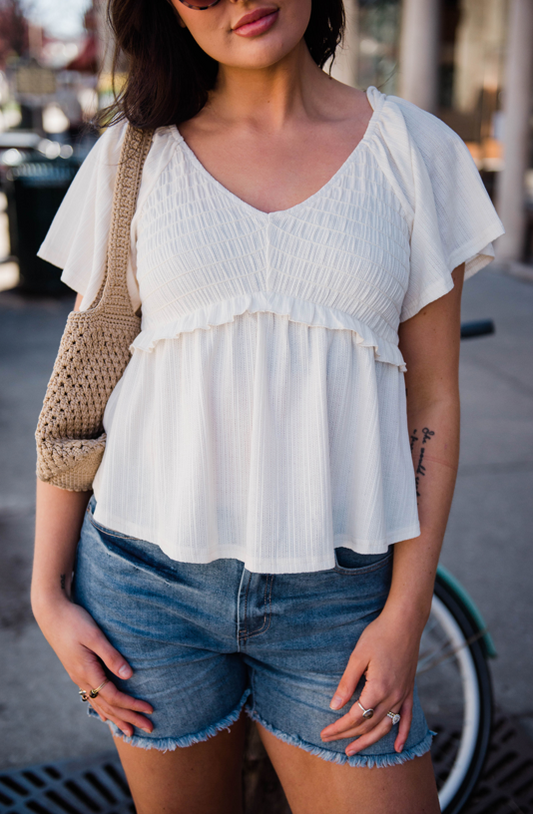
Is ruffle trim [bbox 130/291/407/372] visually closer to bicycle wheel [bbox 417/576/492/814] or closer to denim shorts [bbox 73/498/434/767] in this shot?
denim shorts [bbox 73/498/434/767]

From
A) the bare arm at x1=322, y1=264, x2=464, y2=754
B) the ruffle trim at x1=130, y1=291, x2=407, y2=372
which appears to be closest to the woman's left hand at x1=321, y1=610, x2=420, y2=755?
the bare arm at x1=322, y1=264, x2=464, y2=754

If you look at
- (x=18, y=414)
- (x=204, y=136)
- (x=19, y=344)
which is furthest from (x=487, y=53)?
(x=204, y=136)

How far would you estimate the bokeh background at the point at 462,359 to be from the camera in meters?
2.69

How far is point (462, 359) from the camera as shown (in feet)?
20.1

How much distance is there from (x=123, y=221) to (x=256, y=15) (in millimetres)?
432

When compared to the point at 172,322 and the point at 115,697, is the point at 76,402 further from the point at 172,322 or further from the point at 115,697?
the point at 115,697

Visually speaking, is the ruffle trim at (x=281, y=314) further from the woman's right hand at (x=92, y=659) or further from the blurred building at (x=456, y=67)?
the blurred building at (x=456, y=67)

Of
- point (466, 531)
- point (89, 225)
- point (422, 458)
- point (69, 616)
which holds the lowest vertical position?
point (466, 531)

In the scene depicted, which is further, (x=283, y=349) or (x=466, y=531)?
(x=466, y=531)

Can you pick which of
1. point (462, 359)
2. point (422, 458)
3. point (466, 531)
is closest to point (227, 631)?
point (422, 458)

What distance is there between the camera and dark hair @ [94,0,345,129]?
1.46 meters

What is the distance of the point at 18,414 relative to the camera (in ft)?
17.0

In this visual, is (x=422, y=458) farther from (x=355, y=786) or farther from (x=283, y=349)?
(x=355, y=786)

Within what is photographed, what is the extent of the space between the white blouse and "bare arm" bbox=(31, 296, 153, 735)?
143mm
